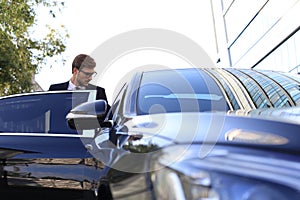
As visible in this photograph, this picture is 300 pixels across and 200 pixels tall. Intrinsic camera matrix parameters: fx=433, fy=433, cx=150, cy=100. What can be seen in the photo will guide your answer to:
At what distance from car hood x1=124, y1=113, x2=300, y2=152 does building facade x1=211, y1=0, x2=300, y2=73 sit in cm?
1997

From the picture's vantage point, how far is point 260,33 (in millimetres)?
29047

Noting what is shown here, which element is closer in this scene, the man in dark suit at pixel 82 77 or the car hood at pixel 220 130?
the car hood at pixel 220 130

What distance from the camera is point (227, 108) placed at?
1.94m

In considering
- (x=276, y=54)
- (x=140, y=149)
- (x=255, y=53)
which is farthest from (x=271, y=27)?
(x=140, y=149)

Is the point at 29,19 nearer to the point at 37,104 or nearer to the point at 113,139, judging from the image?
the point at 37,104

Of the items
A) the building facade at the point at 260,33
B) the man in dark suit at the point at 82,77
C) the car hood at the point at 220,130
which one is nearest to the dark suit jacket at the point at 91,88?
the man in dark suit at the point at 82,77

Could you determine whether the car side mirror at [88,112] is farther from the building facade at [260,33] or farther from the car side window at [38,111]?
the building facade at [260,33]

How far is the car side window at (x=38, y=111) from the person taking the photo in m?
3.62

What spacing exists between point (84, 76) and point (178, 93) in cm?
209

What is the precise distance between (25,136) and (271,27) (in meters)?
24.7

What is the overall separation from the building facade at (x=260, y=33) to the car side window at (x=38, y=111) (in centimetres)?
1837

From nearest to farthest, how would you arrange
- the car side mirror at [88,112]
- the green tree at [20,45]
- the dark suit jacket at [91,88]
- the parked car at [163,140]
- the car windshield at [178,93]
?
the parked car at [163,140] → the car windshield at [178,93] → the car side mirror at [88,112] → the dark suit jacket at [91,88] → the green tree at [20,45]

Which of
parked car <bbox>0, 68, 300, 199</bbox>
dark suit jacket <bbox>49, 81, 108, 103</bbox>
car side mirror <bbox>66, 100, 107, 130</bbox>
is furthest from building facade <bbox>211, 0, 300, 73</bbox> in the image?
car side mirror <bbox>66, 100, 107, 130</bbox>

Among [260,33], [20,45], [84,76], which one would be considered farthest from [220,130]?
[260,33]
